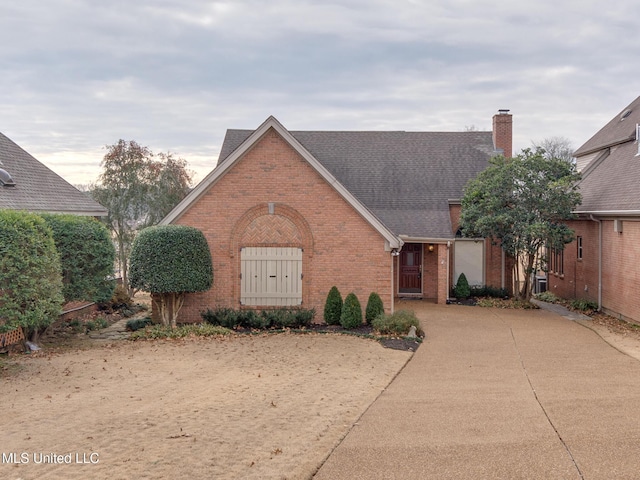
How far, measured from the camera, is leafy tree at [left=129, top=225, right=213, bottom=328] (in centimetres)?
1620

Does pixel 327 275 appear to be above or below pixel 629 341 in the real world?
above

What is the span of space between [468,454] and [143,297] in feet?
80.6

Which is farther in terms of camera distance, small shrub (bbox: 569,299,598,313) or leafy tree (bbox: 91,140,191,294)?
leafy tree (bbox: 91,140,191,294)

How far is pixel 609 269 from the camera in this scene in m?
21.0

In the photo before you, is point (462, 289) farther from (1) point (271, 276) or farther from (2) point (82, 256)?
(2) point (82, 256)

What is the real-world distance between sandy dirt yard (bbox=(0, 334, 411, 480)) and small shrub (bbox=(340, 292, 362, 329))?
251 centimetres

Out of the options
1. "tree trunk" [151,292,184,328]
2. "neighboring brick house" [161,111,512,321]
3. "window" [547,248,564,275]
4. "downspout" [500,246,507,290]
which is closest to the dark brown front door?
"downspout" [500,246,507,290]

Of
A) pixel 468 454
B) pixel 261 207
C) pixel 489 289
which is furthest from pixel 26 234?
pixel 489 289

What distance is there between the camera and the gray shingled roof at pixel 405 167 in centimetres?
2647

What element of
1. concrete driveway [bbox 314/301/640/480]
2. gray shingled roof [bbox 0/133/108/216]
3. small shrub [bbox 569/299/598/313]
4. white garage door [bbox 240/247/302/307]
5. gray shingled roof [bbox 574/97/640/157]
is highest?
gray shingled roof [bbox 574/97/640/157]

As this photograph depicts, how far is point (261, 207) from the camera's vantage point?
1802 cm

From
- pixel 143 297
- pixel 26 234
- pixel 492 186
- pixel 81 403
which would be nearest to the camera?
pixel 81 403

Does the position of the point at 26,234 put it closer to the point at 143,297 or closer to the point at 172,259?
the point at 172,259

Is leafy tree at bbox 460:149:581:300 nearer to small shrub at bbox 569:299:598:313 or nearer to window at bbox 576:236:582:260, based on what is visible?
small shrub at bbox 569:299:598:313
